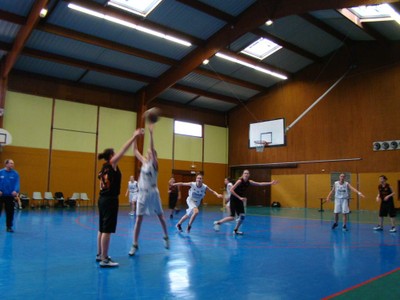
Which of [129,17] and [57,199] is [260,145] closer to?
[129,17]

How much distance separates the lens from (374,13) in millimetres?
18312

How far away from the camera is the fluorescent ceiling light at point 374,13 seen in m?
17.5

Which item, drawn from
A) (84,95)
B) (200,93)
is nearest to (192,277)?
(84,95)

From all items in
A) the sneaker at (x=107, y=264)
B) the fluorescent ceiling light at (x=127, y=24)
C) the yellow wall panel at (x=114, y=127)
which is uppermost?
the fluorescent ceiling light at (x=127, y=24)

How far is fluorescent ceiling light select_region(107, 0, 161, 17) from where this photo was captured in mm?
16875

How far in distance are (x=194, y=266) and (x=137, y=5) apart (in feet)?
49.1

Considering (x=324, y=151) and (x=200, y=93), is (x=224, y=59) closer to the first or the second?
(x=200, y=93)

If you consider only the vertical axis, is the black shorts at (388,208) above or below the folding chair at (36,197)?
above

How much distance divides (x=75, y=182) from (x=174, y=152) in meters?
8.36

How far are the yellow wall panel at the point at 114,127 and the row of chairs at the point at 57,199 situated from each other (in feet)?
11.4

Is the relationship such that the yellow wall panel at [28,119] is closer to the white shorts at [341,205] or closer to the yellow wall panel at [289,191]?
the yellow wall panel at [289,191]

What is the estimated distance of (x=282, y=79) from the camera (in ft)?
89.2

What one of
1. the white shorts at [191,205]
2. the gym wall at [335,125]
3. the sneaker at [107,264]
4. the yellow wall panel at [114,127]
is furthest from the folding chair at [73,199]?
the sneaker at [107,264]

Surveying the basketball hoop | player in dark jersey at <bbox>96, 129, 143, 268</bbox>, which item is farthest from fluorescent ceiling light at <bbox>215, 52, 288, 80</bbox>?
player in dark jersey at <bbox>96, 129, 143, 268</bbox>
